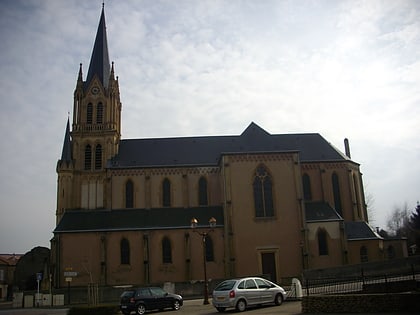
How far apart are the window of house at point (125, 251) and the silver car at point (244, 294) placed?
2209cm

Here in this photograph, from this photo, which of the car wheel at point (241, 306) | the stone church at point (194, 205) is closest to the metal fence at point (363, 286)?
the car wheel at point (241, 306)

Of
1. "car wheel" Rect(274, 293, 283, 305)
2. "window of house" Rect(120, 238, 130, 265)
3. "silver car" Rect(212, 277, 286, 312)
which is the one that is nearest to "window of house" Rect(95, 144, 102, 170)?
"window of house" Rect(120, 238, 130, 265)

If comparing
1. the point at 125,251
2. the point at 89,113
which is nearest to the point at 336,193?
the point at 125,251

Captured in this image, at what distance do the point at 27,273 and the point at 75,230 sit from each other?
74.9 feet

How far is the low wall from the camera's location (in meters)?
16.4

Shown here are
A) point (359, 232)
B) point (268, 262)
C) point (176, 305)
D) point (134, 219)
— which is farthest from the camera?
point (359, 232)

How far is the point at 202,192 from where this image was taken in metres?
47.5

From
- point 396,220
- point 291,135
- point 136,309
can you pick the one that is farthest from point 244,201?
point 396,220

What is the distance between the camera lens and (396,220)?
105 m

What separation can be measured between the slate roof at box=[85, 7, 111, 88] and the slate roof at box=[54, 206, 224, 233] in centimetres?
1556

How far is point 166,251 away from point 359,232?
1904cm

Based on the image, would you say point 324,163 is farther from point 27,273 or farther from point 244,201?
point 27,273

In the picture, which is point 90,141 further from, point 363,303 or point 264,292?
point 363,303

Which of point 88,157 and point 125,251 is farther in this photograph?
point 88,157
